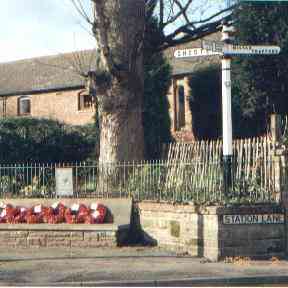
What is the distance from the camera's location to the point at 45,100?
42594 mm

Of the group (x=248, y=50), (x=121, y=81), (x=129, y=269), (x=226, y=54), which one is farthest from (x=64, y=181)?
(x=248, y=50)

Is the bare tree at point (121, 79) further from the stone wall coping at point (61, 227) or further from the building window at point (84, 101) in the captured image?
the building window at point (84, 101)

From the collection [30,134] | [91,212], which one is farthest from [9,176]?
[30,134]

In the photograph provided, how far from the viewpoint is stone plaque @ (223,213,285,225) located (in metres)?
14.8

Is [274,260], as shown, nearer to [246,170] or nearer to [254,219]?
[254,219]

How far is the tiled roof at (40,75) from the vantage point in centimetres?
4194

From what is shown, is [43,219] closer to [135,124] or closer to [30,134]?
[135,124]

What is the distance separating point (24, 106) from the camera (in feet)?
144

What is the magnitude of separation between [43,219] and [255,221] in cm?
537

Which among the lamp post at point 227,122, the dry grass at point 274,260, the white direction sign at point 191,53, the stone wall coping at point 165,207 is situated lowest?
the dry grass at point 274,260

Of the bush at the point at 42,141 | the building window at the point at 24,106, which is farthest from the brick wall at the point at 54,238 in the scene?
the building window at the point at 24,106

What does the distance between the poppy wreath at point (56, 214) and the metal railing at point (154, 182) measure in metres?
0.65

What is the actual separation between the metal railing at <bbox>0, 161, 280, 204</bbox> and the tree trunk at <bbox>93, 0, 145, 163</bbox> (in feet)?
4.59

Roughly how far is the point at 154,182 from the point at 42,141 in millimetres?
12037
